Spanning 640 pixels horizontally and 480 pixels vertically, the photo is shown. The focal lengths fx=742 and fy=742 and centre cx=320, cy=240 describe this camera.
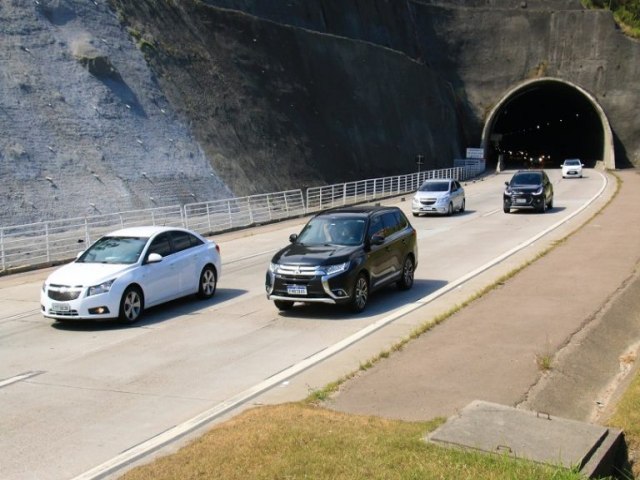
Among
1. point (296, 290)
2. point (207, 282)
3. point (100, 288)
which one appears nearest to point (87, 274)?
point (100, 288)

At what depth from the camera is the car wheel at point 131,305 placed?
1294 centimetres

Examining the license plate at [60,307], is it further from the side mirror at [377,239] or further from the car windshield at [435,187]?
the car windshield at [435,187]

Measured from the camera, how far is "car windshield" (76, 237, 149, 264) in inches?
543

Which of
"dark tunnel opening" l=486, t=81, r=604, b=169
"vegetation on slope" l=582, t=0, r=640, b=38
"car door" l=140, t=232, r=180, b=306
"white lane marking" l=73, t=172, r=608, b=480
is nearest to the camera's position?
"white lane marking" l=73, t=172, r=608, b=480

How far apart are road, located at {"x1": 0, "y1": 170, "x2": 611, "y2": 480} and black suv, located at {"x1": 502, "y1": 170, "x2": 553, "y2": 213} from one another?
12.3m

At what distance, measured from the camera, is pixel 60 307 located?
12617 millimetres

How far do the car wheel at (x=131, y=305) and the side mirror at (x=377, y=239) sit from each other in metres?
4.45

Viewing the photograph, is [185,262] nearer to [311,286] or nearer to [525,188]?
[311,286]

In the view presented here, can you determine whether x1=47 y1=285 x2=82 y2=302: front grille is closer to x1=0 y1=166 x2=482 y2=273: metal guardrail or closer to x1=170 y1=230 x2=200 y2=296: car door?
x1=170 y1=230 x2=200 y2=296: car door

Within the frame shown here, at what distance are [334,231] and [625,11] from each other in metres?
81.0

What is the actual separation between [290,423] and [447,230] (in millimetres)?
20546

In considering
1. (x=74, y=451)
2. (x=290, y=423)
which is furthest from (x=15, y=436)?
(x=290, y=423)

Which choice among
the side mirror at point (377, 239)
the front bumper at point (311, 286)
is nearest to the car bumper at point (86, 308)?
the front bumper at point (311, 286)

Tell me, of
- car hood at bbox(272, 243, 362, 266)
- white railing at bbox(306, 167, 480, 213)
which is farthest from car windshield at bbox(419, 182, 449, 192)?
car hood at bbox(272, 243, 362, 266)
